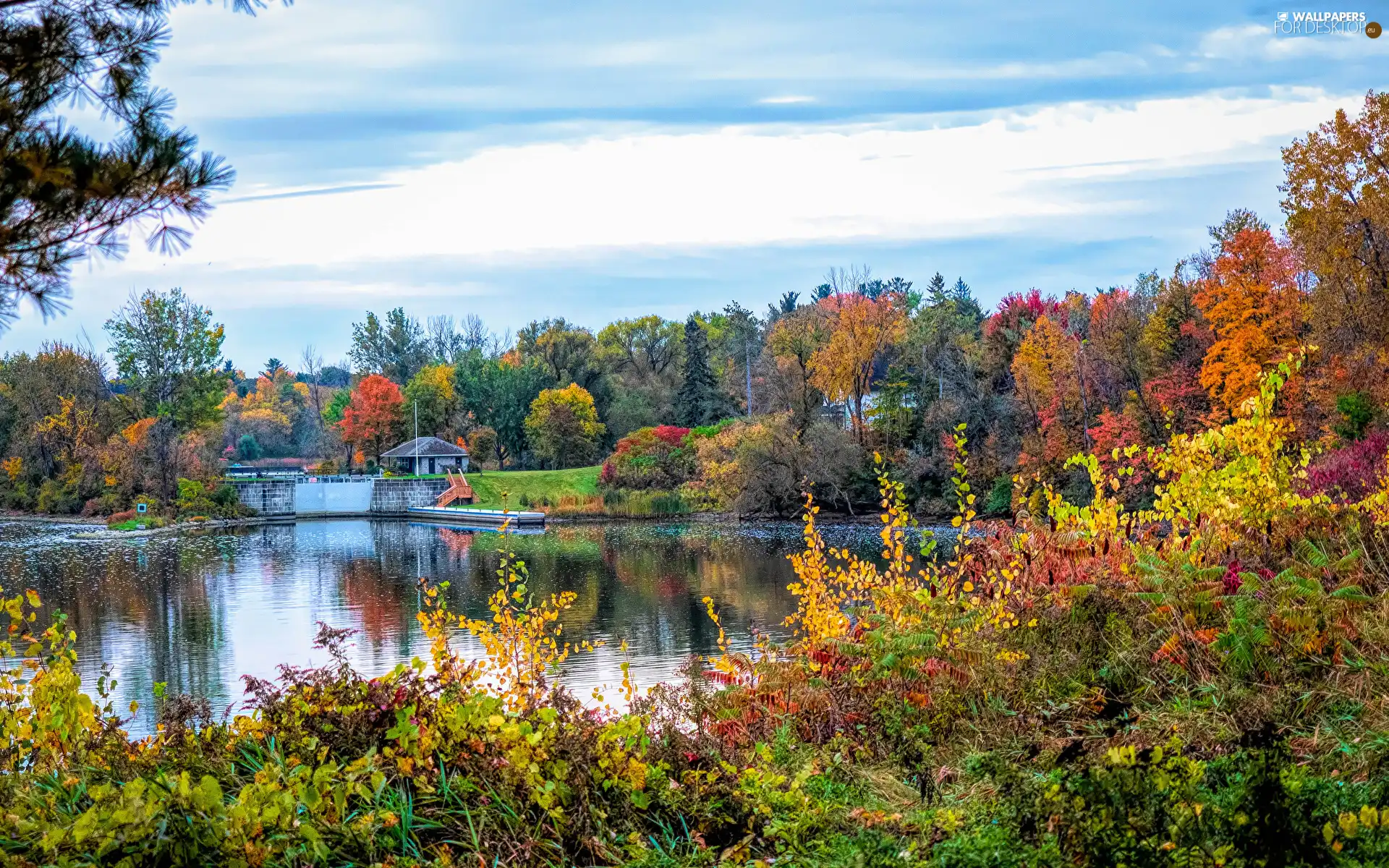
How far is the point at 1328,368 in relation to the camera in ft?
71.3

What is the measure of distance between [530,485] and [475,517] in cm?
576

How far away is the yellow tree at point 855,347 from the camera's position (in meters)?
40.6

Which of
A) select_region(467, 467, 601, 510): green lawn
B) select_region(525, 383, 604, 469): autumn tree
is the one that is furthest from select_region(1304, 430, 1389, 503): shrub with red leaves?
select_region(525, 383, 604, 469): autumn tree

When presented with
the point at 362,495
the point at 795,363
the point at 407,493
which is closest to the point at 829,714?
the point at 795,363

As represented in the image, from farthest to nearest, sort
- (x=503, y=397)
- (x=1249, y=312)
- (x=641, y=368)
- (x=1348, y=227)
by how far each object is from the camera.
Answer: (x=641, y=368) → (x=503, y=397) → (x=1249, y=312) → (x=1348, y=227)

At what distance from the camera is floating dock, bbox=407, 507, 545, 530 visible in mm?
38562

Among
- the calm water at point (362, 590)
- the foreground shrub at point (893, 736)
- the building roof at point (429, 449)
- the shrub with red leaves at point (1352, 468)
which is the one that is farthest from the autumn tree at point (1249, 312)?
the building roof at point (429, 449)

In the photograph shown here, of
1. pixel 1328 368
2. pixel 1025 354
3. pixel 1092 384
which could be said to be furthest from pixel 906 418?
pixel 1328 368

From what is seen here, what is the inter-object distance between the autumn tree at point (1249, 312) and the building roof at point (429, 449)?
1387 inches

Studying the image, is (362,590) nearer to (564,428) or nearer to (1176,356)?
(1176,356)

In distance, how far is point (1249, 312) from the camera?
25.4 metres

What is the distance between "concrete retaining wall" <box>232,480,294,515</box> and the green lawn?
7.52m

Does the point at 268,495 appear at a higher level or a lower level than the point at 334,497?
higher

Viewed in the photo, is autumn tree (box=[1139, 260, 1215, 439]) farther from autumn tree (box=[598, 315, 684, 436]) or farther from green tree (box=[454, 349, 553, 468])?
green tree (box=[454, 349, 553, 468])
